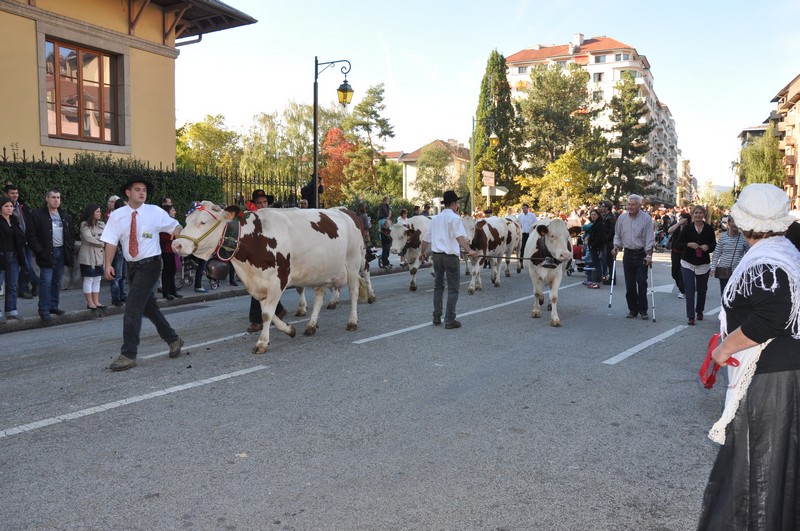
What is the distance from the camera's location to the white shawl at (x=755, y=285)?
2785 mm

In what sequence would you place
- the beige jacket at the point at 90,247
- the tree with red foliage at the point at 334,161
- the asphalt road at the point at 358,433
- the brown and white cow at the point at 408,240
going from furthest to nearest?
the tree with red foliage at the point at 334,161, the brown and white cow at the point at 408,240, the beige jacket at the point at 90,247, the asphalt road at the point at 358,433

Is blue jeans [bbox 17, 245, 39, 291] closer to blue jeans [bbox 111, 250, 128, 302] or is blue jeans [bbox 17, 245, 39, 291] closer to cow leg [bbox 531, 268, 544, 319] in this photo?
blue jeans [bbox 111, 250, 128, 302]

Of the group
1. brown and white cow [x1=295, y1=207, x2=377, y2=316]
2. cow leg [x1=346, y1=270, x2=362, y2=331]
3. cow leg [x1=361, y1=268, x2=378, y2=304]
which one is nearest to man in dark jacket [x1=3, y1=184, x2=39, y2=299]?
brown and white cow [x1=295, y1=207, x2=377, y2=316]

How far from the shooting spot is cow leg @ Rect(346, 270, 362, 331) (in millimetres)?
9141

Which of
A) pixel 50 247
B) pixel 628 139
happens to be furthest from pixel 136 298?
pixel 628 139

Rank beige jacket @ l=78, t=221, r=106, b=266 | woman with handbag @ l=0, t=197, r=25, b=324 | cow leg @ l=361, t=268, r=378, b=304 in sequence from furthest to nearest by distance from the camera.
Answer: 1. cow leg @ l=361, t=268, r=378, b=304
2. beige jacket @ l=78, t=221, r=106, b=266
3. woman with handbag @ l=0, t=197, r=25, b=324

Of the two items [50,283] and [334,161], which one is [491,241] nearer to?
[50,283]

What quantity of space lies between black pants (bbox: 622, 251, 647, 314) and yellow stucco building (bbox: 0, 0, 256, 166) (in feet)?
42.5

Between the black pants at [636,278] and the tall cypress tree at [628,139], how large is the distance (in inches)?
2335

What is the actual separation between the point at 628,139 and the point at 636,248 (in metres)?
61.1

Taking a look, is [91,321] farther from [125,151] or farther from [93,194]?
[125,151]

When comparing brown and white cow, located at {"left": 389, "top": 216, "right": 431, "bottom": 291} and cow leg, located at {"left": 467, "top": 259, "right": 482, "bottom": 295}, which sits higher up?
brown and white cow, located at {"left": 389, "top": 216, "right": 431, "bottom": 291}

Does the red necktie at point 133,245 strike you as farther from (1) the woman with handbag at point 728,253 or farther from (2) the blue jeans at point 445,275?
(1) the woman with handbag at point 728,253

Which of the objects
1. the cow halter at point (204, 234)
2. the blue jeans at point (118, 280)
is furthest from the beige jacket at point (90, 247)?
the cow halter at point (204, 234)
